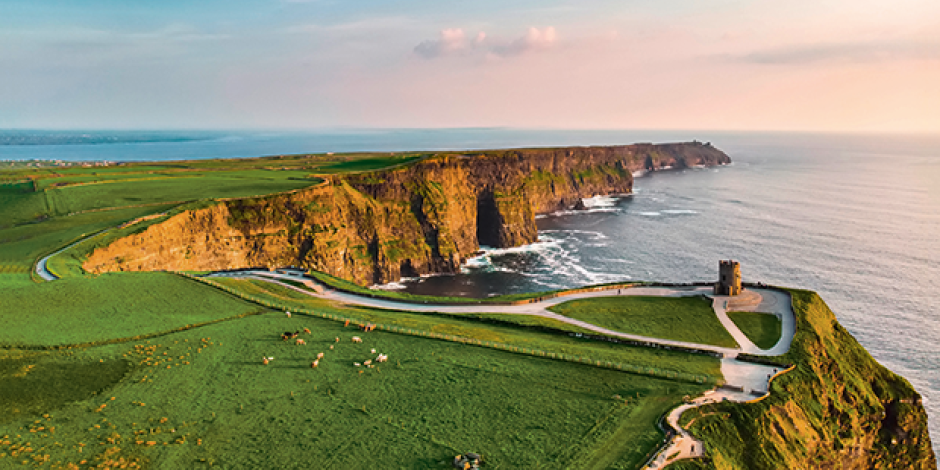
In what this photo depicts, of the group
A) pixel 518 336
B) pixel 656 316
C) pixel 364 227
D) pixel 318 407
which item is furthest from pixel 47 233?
pixel 656 316

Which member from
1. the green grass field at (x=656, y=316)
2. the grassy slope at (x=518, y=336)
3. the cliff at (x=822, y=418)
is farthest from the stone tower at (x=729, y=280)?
the grassy slope at (x=518, y=336)

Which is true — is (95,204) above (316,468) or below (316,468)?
above

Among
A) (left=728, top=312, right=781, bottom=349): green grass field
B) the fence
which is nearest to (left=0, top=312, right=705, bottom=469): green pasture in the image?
the fence

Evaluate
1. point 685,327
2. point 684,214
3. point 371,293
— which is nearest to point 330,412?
point 371,293

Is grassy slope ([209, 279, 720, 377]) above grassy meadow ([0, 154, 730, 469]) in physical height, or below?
below

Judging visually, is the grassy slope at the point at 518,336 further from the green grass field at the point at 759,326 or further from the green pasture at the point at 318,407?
the green grass field at the point at 759,326

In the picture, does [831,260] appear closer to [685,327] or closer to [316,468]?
[685,327]

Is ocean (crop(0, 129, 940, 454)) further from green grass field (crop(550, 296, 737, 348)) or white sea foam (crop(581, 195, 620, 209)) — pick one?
green grass field (crop(550, 296, 737, 348))
